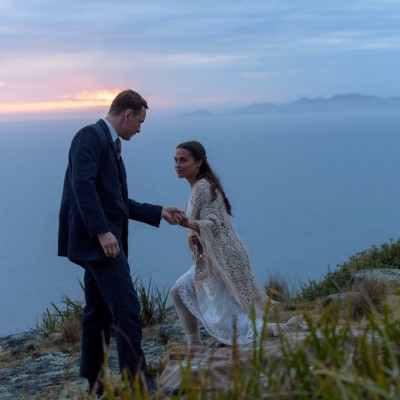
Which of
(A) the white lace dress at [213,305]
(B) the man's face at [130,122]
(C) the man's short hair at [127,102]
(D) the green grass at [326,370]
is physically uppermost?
(C) the man's short hair at [127,102]

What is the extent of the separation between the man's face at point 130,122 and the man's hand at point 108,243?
2.63 ft

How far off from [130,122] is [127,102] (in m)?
0.14

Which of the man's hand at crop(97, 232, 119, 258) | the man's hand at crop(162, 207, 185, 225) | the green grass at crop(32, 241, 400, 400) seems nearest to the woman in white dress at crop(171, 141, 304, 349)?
the man's hand at crop(162, 207, 185, 225)

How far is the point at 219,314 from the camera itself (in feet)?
27.1

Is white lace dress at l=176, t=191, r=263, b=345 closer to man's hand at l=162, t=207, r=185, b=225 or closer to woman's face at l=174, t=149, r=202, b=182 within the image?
woman's face at l=174, t=149, r=202, b=182

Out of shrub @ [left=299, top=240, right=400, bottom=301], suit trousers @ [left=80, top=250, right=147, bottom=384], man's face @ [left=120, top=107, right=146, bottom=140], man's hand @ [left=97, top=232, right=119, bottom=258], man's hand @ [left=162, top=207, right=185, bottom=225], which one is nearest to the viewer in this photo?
man's hand @ [left=97, top=232, right=119, bottom=258]

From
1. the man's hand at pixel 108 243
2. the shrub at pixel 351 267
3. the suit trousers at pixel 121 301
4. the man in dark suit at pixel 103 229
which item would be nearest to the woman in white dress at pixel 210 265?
the man in dark suit at pixel 103 229

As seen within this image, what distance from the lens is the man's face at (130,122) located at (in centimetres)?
729

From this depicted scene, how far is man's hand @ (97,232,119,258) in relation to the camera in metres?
6.84

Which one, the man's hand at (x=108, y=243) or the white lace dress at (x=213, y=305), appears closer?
the man's hand at (x=108, y=243)

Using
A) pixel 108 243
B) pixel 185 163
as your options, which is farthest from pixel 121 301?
pixel 185 163

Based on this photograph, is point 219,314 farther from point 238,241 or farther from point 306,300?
point 306,300

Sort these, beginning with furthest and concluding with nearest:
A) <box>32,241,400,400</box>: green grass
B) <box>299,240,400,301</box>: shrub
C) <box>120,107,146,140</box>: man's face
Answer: <box>299,240,400,301</box>: shrub, <box>120,107,146,140</box>: man's face, <box>32,241,400,400</box>: green grass

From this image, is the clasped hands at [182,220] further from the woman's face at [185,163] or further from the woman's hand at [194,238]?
the woman's face at [185,163]
